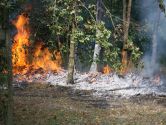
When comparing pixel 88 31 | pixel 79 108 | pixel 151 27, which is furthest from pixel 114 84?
pixel 151 27

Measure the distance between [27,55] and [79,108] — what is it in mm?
12649

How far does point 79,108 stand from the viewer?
1953 cm

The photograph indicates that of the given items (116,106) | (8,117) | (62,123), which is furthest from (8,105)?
(116,106)

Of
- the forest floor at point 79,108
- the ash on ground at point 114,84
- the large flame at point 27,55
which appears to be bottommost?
the forest floor at point 79,108

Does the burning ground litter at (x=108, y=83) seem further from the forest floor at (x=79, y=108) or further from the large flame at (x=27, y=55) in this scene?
the large flame at (x=27, y=55)

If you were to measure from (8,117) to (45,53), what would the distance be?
1881 centimetres

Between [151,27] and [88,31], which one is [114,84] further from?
[151,27]

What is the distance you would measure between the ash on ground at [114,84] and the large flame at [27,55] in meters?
2.01

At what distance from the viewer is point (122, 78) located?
26.4 metres

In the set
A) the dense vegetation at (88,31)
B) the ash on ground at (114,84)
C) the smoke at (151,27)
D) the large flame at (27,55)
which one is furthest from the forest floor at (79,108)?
the smoke at (151,27)

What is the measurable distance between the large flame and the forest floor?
196 inches

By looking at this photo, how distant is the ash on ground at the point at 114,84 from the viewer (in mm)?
23594

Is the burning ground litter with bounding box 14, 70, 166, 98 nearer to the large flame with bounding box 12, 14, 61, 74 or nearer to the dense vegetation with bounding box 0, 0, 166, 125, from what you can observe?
the dense vegetation with bounding box 0, 0, 166, 125

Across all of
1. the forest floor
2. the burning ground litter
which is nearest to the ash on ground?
the burning ground litter
